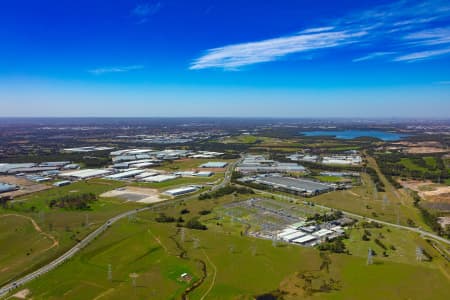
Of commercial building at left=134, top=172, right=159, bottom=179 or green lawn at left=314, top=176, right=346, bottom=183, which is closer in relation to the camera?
green lawn at left=314, top=176, right=346, bottom=183

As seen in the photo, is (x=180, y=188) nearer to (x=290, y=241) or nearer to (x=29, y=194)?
(x=29, y=194)

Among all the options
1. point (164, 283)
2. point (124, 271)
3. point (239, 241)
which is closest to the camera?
point (164, 283)

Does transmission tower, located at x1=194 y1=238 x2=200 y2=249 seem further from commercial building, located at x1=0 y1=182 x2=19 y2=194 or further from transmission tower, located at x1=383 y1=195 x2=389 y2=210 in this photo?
commercial building, located at x1=0 y1=182 x2=19 y2=194

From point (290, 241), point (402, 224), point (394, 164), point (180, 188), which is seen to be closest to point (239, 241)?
point (290, 241)

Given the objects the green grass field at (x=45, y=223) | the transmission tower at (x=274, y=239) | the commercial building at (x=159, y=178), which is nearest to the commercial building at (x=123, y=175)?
the commercial building at (x=159, y=178)

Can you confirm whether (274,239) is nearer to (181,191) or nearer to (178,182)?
(181,191)

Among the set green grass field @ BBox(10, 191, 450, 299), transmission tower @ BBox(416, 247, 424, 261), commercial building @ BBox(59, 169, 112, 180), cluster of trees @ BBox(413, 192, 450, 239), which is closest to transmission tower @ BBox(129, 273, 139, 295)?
green grass field @ BBox(10, 191, 450, 299)
